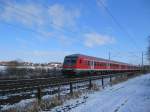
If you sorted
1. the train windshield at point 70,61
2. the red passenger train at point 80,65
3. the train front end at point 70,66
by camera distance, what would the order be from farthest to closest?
the train windshield at point 70,61, the red passenger train at point 80,65, the train front end at point 70,66

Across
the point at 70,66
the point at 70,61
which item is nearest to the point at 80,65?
the point at 70,66

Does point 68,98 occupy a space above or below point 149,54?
below

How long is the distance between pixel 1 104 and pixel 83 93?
294 inches

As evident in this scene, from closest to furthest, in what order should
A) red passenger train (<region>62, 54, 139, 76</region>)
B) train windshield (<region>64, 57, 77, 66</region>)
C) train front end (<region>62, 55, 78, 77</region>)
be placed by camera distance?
train front end (<region>62, 55, 78, 77</region>), red passenger train (<region>62, 54, 139, 76</region>), train windshield (<region>64, 57, 77, 66</region>)

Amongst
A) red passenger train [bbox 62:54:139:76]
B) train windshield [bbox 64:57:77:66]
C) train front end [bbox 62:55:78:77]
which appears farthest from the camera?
train windshield [bbox 64:57:77:66]

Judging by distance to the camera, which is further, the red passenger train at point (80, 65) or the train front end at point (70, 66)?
the red passenger train at point (80, 65)

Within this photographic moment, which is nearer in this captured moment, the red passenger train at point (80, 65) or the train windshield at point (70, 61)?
the red passenger train at point (80, 65)

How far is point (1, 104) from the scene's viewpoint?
10.5 metres

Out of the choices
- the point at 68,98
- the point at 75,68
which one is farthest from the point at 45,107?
the point at 75,68

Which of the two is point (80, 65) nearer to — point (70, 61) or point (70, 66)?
point (70, 66)

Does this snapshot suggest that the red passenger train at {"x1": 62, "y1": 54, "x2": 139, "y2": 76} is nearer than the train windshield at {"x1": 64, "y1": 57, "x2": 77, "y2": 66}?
Yes

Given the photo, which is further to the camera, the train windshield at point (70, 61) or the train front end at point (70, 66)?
the train windshield at point (70, 61)

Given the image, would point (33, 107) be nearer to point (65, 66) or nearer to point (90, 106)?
point (90, 106)

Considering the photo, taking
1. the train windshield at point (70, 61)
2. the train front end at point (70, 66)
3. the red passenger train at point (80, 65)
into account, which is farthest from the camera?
the train windshield at point (70, 61)
